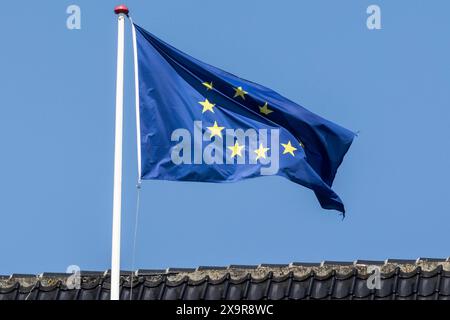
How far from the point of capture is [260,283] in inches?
1228

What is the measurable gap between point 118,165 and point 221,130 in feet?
7.40

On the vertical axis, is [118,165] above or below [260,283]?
above

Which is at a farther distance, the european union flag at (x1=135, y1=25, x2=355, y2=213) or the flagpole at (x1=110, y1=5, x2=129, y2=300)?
the european union flag at (x1=135, y1=25, x2=355, y2=213)

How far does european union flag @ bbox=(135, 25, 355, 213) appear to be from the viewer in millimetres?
29969

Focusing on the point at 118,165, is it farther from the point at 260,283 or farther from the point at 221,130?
the point at 260,283

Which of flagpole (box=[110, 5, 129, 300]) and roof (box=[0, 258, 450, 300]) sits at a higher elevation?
flagpole (box=[110, 5, 129, 300])

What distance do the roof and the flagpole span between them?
194 cm

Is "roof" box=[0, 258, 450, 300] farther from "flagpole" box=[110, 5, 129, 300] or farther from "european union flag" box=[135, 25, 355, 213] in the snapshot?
"flagpole" box=[110, 5, 129, 300]

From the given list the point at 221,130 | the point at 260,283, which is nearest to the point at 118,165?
the point at 221,130

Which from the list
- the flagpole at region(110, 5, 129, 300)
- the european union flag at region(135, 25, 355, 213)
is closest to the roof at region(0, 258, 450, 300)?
the european union flag at region(135, 25, 355, 213)
